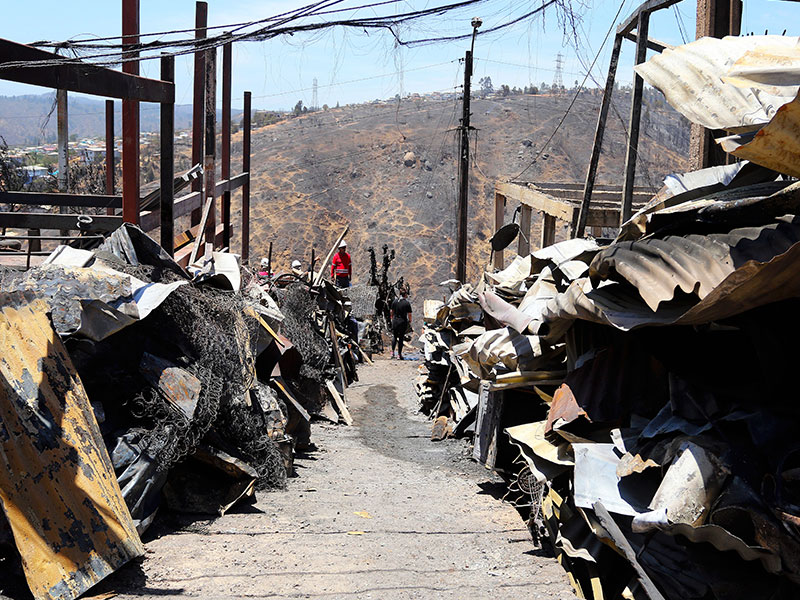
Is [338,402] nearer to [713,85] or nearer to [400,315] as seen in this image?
[400,315]

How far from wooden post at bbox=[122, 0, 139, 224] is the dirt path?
3.93m

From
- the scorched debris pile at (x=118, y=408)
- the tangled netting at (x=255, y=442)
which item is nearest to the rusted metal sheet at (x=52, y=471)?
the scorched debris pile at (x=118, y=408)

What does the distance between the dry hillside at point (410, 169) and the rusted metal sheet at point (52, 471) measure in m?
37.3

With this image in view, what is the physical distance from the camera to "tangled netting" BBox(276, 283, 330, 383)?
11766 millimetres

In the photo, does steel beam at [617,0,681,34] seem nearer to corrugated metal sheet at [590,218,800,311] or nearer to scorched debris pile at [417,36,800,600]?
scorched debris pile at [417,36,800,600]

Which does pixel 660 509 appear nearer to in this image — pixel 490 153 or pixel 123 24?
pixel 123 24

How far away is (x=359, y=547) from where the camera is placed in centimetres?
580

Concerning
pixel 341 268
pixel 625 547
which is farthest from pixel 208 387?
pixel 341 268

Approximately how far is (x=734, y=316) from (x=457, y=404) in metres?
7.70

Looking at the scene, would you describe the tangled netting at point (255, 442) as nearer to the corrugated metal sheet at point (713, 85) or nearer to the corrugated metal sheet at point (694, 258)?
the corrugated metal sheet at point (694, 258)

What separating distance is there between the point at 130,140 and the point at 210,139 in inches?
174

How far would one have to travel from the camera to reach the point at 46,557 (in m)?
4.34

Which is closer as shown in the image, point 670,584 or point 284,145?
point 670,584

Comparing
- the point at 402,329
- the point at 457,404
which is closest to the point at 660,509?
the point at 457,404
